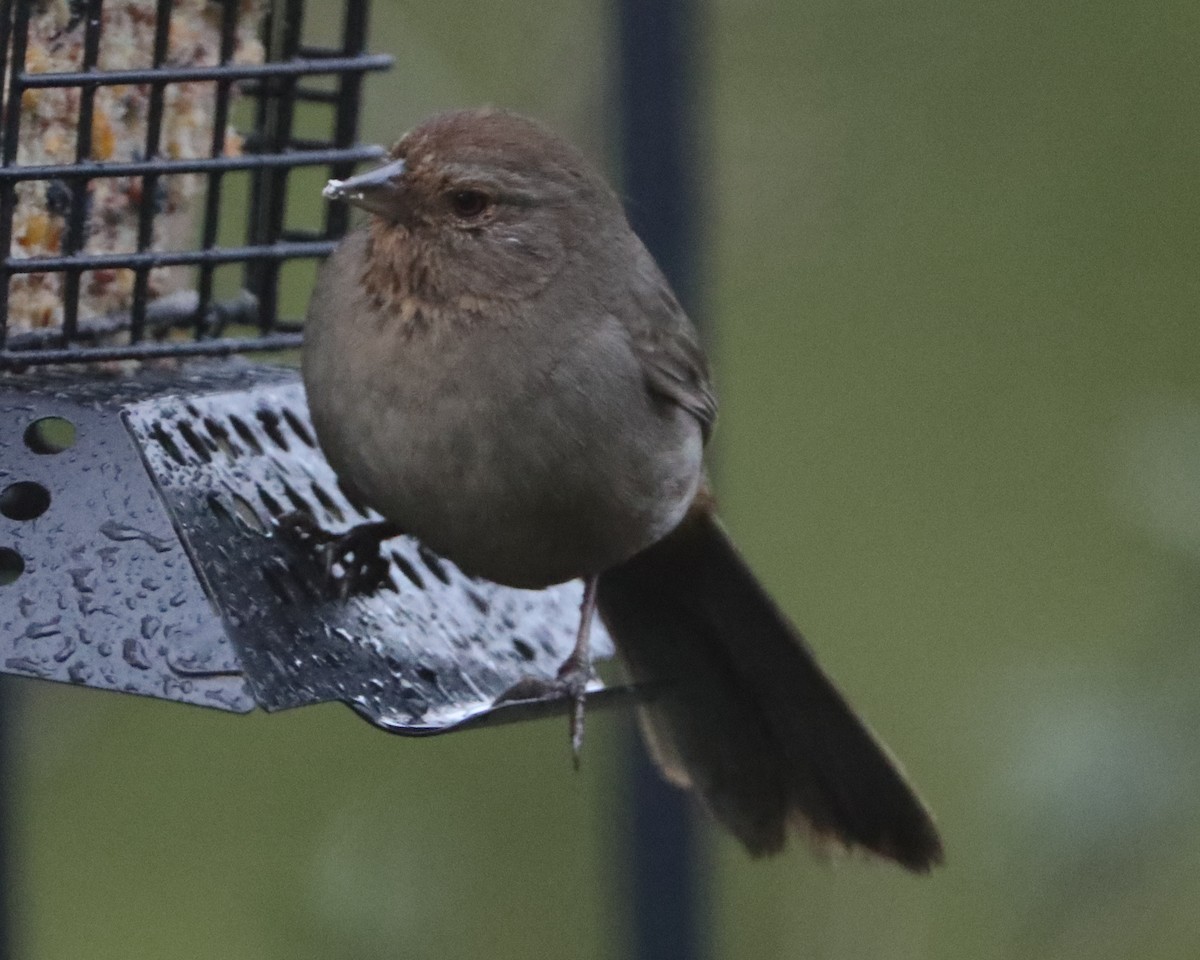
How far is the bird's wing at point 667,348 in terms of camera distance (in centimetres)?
429

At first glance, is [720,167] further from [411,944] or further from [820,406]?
[820,406]

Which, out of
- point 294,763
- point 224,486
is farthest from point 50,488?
point 294,763

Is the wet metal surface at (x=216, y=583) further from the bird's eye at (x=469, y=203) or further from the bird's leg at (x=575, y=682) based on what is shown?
the bird's eye at (x=469, y=203)

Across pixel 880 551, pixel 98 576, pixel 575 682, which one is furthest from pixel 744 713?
pixel 880 551

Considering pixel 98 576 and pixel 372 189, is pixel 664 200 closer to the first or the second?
pixel 372 189

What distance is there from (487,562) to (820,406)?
403cm

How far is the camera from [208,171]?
401 centimetres

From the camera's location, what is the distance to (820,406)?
26.2 ft

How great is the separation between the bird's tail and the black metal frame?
983mm

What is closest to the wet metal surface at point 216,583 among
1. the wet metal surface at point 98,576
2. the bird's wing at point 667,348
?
the wet metal surface at point 98,576

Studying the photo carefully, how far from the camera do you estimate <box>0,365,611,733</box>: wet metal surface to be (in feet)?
10.5

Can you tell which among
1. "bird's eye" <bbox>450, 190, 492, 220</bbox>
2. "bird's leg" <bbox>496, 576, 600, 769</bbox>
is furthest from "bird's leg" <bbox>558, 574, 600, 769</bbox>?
"bird's eye" <bbox>450, 190, 492, 220</bbox>

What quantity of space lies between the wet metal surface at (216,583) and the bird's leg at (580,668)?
79 mm

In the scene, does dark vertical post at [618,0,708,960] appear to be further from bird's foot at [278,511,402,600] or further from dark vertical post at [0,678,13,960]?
dark vertical post at [0,678,13,960]
